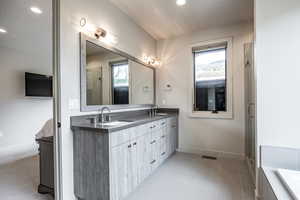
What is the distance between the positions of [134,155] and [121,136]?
42 centimetres

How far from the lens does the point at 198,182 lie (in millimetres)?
2375

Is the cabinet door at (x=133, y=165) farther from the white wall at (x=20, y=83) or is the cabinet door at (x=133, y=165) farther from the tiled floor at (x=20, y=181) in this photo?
the white wall at (x=20, y=83)

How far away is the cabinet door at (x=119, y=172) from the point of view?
1.72 meters

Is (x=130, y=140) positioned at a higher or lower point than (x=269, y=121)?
lower

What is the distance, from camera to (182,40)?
3.85 m

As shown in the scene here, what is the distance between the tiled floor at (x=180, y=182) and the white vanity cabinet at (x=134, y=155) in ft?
0.64

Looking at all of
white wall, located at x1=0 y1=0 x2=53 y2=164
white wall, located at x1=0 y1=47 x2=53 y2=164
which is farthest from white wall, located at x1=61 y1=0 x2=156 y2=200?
white wall, located at x1=0 y1=47 x2=53 y2=164

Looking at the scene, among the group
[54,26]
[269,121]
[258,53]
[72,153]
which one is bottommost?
[72,153]

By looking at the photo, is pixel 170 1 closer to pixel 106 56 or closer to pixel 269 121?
pixel 106 56

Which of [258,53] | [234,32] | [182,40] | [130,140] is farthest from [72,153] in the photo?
[234,32]

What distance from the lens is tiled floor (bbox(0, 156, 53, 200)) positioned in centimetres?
204

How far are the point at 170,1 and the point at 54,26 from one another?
180 cm

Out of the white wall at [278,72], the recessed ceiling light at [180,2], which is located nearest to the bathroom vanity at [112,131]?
the recessed ceiling light at [180,2]

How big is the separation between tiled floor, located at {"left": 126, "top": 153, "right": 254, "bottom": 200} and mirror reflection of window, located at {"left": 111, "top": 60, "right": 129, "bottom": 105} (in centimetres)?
145
